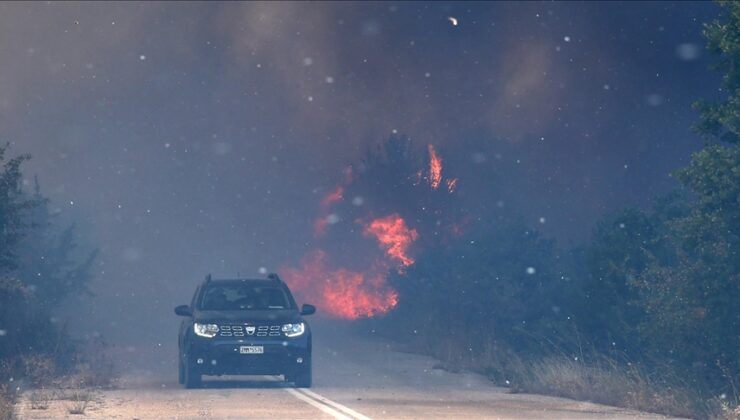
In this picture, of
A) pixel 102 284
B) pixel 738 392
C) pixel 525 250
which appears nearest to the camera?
pixel 738 392

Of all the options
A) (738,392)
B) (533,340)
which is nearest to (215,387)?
(738,392)

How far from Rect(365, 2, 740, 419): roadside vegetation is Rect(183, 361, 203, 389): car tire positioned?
5.47 metres

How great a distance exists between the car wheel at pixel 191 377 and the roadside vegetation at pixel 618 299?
5.47 metres

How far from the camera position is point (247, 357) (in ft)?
65.5

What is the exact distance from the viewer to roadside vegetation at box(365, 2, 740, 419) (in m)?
17.0

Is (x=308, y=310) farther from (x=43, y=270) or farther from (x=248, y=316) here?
(x=43, y=270)

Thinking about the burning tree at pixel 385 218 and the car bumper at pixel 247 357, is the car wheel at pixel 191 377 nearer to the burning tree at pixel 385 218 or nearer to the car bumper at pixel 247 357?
the car bumper at pixel 247 357

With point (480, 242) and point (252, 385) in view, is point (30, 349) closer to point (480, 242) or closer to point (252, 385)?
point (252, 385)

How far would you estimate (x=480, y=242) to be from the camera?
36156 millimetres

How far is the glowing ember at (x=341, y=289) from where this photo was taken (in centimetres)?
5278

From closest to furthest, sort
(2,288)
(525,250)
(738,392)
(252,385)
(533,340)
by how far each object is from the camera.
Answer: (738,392), (2,288), (252,385), (533,340), (525,250)

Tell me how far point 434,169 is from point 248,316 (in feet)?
98.6

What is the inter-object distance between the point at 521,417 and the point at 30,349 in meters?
12.1

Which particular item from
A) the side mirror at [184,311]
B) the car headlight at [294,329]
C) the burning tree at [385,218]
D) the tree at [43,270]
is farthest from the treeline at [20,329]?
the burning tree at [385,218]
